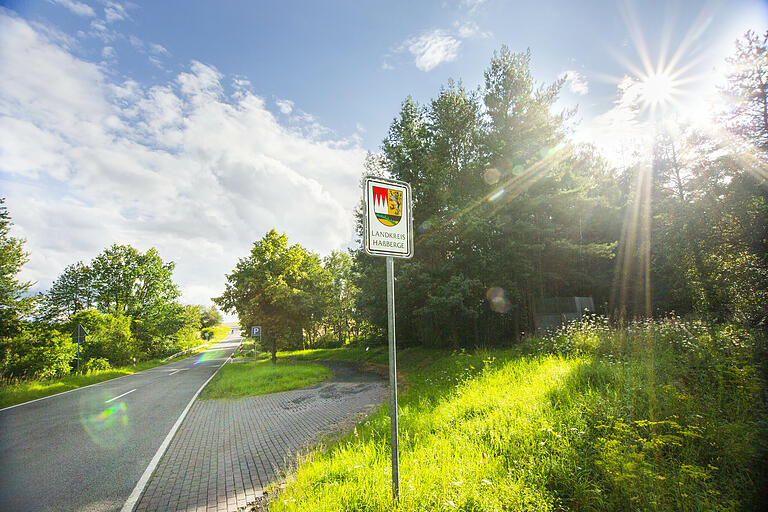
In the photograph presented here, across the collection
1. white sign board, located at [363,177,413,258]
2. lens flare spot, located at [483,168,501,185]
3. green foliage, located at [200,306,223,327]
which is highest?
lens flare spot, located at [483,168,501,185]

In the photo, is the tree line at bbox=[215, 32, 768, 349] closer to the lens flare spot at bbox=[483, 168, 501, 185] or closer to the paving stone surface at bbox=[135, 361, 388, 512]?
the lens flare spot at bbox=[483, 168, 501, 185]

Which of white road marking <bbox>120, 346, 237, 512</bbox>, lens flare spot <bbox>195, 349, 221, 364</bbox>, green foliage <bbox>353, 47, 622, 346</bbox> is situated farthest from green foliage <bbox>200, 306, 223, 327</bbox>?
white road marking <bbox>120, 346, 237, 512</bbox>

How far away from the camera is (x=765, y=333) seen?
581 centimetres

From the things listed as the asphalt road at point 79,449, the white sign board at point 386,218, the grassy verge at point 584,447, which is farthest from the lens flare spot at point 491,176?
the asphalt road at point 79,449

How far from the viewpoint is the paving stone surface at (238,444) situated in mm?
4441

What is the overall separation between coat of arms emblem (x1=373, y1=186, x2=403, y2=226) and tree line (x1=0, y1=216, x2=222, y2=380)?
73.3 ft

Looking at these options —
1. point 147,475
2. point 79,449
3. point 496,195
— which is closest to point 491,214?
point 496,195

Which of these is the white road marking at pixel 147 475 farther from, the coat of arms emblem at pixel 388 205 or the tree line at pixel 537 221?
the tree line at pixel 537 221

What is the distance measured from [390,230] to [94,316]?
41.4m

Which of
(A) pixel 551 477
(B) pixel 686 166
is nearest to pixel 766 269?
(A) pixel 551 477

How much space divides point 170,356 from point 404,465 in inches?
1983

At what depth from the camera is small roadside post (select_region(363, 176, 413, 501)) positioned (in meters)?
3.01

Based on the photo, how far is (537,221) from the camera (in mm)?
16375

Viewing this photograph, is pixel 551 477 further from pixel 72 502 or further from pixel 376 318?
pixel 376 318
